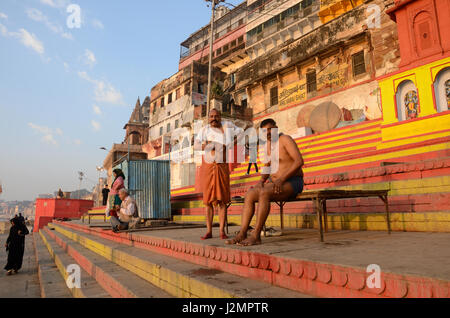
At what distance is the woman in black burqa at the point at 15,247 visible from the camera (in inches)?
278

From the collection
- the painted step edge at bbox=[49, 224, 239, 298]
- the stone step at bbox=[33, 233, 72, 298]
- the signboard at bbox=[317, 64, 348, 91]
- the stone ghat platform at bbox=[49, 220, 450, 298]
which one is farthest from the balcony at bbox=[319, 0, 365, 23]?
the stone step at bbox=[33, 233, 72, 298]

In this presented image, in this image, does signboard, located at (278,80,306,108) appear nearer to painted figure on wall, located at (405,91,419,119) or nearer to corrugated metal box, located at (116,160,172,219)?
painted figure on wall, located at (405,91,419,119)

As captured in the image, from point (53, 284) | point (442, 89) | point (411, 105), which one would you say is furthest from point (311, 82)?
point (53, 284)

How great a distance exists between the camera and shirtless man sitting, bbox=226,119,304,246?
3.12 meters

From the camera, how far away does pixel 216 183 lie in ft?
13.4

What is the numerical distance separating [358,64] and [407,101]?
6.45 metres

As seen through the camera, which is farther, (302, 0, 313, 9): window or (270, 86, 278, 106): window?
(302, 0, 313, 9): window

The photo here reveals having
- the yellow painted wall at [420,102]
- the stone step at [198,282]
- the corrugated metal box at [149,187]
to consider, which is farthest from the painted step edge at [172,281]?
the yellow painted wall at [420,102]

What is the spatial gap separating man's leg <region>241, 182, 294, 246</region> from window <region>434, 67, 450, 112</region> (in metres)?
8.22

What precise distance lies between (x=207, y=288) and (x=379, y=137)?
389 inches

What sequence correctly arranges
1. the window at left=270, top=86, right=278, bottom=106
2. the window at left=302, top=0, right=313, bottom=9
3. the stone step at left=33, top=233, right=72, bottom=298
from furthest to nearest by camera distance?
the window at left=302, top=0, right=313, bottom=9, the window at left=270, top=86, right=278, bottom=106, the stone step at left=33, top=233, right=72, bottom=298

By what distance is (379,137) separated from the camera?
32.6 ft
